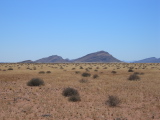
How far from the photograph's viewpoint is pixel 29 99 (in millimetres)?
16172

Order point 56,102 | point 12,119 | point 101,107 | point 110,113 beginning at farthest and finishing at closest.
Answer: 1. point 56,102
2. point 101,107
3. point 110,113
4. point 12,119

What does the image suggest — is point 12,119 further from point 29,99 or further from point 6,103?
point 29,99

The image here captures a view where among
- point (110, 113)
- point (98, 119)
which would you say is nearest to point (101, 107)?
point (110, 113)

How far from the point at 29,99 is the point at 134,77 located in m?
16.8

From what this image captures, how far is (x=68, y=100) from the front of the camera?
52.6 ft

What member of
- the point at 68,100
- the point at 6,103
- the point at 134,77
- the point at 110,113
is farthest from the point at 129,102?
the point at 134,77

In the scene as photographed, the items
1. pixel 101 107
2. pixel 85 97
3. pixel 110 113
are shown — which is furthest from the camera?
pixel 85 97

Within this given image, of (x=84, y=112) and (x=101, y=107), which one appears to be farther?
(x=101, y=107)

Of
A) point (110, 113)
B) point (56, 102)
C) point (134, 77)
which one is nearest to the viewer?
point (110, 113)

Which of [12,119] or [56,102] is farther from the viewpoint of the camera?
[56,102]

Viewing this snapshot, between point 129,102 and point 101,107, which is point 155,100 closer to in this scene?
point 129,102

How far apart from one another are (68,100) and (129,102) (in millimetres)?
4520

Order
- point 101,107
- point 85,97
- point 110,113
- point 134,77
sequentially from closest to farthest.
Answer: point 110,113 → point 101,107 → point 85,97 → point 134,77

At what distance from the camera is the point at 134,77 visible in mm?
28672
